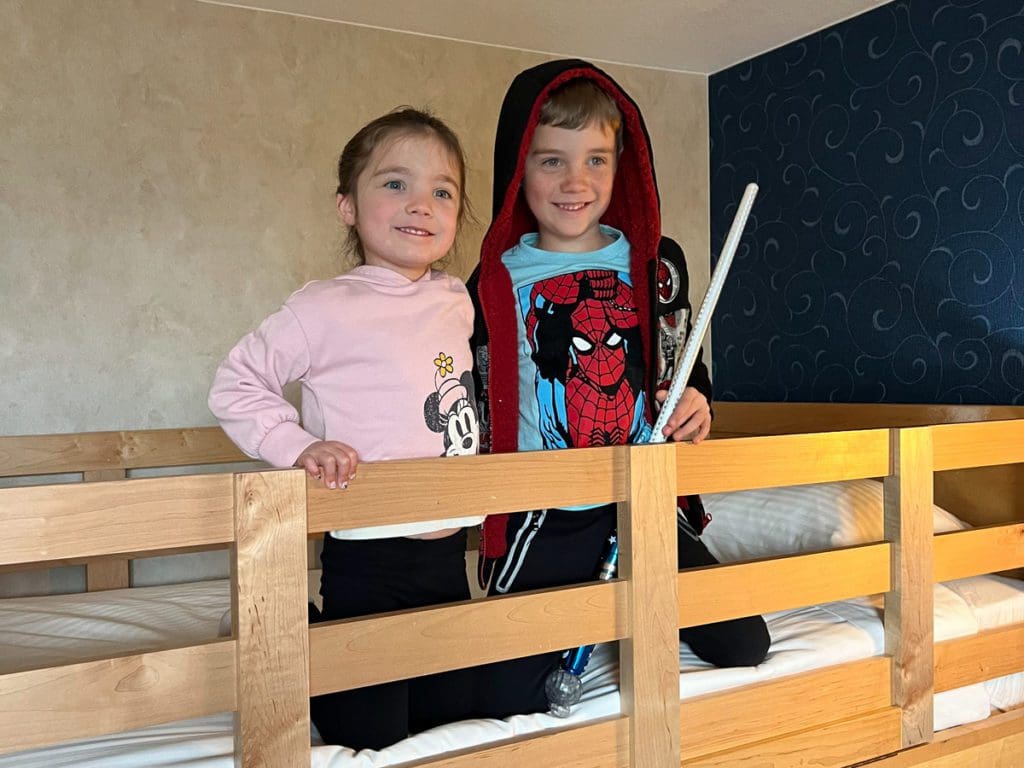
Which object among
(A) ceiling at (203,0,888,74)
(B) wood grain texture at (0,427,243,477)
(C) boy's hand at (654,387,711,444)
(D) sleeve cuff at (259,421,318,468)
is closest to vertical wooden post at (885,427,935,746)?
(C) boy's hand at (654,387,711,444)

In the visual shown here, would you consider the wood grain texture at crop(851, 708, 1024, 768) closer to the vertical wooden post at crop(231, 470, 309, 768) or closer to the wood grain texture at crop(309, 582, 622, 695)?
the wood grain texture at crop(309, 582, 622, 695)

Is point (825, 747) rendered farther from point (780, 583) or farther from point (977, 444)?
point (977, 444)

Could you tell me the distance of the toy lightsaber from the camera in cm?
109

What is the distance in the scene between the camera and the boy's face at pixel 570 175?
4.35 feet

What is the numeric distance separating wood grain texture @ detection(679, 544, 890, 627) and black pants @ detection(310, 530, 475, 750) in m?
0.30

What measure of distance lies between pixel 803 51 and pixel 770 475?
171 cm

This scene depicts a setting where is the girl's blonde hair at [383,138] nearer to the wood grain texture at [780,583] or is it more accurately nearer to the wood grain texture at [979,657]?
the wood grain texture at [780,583]

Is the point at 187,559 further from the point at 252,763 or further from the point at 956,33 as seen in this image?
the point at 956,33

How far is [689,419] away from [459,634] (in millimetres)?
445

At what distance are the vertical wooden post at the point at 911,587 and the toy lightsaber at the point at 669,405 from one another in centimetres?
41

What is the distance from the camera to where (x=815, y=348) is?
98.4 inches

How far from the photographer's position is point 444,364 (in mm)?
1188

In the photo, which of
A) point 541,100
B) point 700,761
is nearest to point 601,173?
point 541,100

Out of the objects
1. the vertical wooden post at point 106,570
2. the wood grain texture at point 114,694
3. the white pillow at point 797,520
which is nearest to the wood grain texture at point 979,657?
the white pillow at point 797,520
